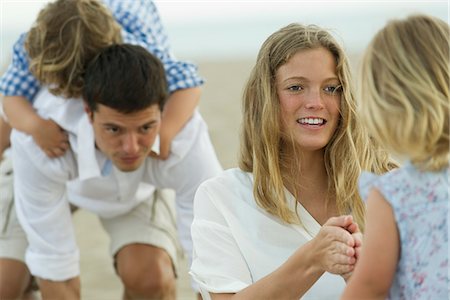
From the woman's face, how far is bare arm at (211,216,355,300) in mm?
463

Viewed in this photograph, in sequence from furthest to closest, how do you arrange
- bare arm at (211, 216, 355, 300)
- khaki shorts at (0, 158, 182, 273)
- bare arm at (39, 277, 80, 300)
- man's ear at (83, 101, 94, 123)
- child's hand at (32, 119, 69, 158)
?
1. khaki shorts at (0, 158, 182, 273)
2. bare arm at (39, 277, 80, 300)
3. child's hand at (32, 119, 69, 158)
4. man's ear at (83, 101, 94, 123)
5. bare arm at (211, 216, 355, 300)

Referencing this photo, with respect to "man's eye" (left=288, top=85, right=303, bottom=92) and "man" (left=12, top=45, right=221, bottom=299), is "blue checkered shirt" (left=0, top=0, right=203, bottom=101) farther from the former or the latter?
"man's eye" (left=288, top=85, right=303, bottom=92)

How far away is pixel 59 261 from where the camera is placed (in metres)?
4.57

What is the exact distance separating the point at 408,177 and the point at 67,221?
8.41 feet

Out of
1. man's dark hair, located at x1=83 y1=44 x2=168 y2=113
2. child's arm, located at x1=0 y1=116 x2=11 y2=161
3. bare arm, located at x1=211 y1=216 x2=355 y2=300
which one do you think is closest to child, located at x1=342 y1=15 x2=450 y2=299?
bare arm, located at x1=211 y1=216 x2=355 y2=300

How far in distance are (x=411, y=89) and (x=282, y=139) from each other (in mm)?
921

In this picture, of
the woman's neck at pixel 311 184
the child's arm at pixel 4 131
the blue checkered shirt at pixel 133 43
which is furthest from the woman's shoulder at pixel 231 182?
the child's arm at pixel 4 131

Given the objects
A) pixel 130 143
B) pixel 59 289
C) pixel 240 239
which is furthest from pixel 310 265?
pixel 59 289

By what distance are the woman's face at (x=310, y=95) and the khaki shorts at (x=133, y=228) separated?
1.84 m

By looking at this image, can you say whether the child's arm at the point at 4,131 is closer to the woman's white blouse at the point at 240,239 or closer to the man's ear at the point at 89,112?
the man's ear at the point at 89,112

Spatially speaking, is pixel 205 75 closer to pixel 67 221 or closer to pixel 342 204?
pixel 67 221

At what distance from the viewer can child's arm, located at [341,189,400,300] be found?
2.35m

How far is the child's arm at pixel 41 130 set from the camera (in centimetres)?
439

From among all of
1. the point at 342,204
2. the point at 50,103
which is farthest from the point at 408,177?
the point at 50,103
